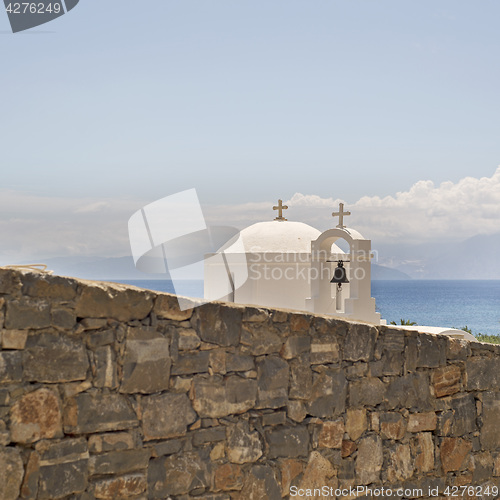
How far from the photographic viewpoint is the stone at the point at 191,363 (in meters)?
3.39

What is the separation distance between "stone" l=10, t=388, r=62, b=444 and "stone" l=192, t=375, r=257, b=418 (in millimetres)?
820

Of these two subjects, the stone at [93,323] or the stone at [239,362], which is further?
the stone at [239,362]

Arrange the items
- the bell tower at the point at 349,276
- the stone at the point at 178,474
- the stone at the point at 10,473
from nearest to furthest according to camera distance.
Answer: the stone at the point at 10,473
the stone at the point at 178,474
the bell tower at the point at 349,276

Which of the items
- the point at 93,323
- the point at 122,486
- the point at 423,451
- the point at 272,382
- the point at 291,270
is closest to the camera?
the point at 93,323

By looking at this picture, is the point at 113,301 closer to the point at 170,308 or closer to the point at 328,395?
the point at 170,308

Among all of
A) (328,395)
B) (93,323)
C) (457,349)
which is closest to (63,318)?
(93,323)

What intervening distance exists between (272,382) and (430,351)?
151 centimetres

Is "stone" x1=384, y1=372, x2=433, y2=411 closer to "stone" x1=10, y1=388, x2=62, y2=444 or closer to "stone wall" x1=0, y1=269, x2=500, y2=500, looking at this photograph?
"stone wall" x1=0, y1=269, x2=500, y2=500

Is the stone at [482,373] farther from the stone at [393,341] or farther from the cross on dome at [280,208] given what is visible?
the cross on dome at [280,208]

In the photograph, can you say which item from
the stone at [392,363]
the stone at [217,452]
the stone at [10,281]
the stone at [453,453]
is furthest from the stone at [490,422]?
the stone at [10,281]

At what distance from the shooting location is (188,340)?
3416mm

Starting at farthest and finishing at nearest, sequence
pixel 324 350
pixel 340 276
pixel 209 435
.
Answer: pixel 340 276, pixel 324 350, pixel 209 435

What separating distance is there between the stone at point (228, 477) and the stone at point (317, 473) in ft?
1.68

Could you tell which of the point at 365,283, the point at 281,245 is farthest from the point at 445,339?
the point at 281,245
